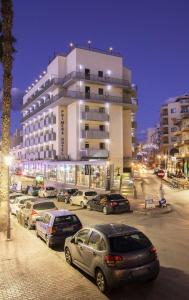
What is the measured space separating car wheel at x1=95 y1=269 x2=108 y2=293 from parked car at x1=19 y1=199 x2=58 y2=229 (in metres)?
10.3

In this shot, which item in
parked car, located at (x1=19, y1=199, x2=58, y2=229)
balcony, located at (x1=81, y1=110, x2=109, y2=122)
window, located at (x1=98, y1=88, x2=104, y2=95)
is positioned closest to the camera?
parked car, located at (x1=19, y1=199, x2=58, y2=229)

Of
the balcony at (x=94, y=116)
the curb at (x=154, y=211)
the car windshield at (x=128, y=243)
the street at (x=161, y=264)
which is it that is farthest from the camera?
the balcony at (x=94, y=116)

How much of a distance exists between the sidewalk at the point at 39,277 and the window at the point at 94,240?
1.17 metres

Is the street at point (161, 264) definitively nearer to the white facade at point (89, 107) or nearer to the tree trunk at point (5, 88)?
the tree trunk at point (5, 88)

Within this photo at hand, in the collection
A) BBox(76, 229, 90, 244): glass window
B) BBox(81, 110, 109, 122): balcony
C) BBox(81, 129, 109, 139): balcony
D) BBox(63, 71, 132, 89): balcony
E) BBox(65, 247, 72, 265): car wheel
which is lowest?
BBox(65, 247, 72, 265): car wheel

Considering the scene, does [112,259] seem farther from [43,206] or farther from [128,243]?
[43,206]

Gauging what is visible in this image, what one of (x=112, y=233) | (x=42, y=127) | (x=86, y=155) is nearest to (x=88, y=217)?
(x=112, y=233)

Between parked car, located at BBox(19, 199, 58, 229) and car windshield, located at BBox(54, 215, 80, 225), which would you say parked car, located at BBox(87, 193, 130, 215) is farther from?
car windshield, located at BBox(54, 215, 80, 225)

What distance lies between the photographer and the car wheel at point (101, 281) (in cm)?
932

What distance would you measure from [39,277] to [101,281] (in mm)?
2549

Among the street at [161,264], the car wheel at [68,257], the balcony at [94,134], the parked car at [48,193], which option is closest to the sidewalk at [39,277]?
the street at [161,264]

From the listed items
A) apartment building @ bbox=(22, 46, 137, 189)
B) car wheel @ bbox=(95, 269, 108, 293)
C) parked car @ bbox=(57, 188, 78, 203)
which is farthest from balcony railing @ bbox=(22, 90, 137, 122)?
car wheel @ bbox=(95, 269, 108, 293)

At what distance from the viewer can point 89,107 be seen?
172 feet

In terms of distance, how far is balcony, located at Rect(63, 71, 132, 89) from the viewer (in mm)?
50125
